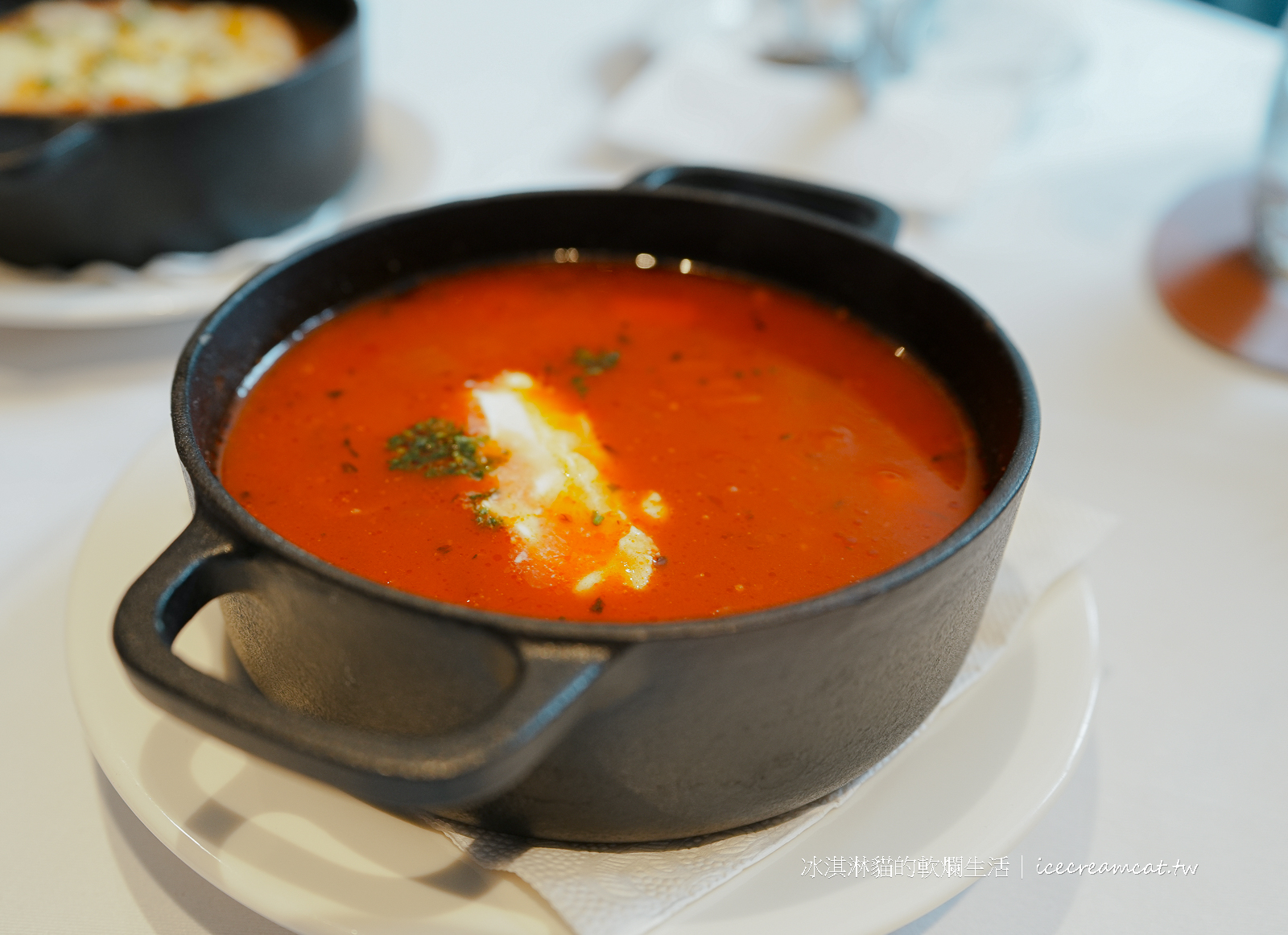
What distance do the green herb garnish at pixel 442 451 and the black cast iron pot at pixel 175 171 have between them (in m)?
0.77

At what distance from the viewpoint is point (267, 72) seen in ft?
6.73

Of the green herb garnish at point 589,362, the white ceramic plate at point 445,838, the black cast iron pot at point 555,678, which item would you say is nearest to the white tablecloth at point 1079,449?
the white ceramic plate at point 445,838

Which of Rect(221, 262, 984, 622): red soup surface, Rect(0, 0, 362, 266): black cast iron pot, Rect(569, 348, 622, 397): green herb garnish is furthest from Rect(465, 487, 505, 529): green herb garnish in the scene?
Rect(0, 0, 362, 266): black cast iron pot

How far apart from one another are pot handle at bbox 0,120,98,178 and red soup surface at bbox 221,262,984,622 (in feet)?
1.81

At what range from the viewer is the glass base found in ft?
6.24

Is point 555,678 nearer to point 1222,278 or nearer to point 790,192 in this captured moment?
point 790,192

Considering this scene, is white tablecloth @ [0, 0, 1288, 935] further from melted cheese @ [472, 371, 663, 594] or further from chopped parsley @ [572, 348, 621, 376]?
chopped parsley @ [572, 348, 621, 376]

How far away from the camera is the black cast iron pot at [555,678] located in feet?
2.49

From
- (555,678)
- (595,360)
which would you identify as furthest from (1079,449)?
(555,678)

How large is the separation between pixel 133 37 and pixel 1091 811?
210 centimetres

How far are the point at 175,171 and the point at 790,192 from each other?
0.96m

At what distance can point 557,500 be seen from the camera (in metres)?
1.16

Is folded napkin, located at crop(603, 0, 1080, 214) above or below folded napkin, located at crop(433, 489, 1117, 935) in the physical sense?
above

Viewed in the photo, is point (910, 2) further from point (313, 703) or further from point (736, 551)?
point (313, 703)
